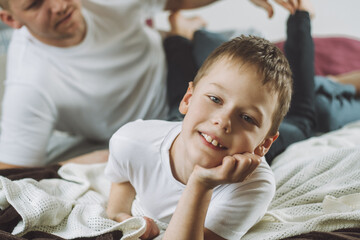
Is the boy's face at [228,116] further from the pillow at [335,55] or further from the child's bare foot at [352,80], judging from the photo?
the pillow at [335,55]

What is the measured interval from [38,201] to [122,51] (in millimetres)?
573

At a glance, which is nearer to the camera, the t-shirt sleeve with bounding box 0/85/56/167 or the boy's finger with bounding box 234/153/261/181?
the boy's finger with bounding box 234/153/261/181

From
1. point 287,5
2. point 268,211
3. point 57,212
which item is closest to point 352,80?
point 287,5

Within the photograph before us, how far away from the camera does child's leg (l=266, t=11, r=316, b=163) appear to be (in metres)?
0.84

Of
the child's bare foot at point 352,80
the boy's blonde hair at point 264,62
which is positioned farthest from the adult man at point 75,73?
the child's bare foot at point 352,80

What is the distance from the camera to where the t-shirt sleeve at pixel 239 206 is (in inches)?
20.3

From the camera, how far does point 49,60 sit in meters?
0.96

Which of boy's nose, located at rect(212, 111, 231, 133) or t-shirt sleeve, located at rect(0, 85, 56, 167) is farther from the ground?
boy's nose, located at rect(212, 111, 231, 133)

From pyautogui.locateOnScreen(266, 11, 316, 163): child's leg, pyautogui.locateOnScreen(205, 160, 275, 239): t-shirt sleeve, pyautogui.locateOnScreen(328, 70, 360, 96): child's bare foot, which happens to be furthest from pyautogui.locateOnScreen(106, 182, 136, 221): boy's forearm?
pyautogui.locateOnScreen(328, 70, 360, 96): child's bare foot

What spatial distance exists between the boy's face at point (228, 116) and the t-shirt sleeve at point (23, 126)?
56 centimetres

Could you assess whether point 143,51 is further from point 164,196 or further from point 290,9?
point 164,196

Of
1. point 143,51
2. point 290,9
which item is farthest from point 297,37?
point 143,51

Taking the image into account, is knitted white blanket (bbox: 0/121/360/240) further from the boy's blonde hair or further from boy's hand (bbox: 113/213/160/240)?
the boy's blonde hair

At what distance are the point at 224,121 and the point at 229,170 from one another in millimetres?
59
